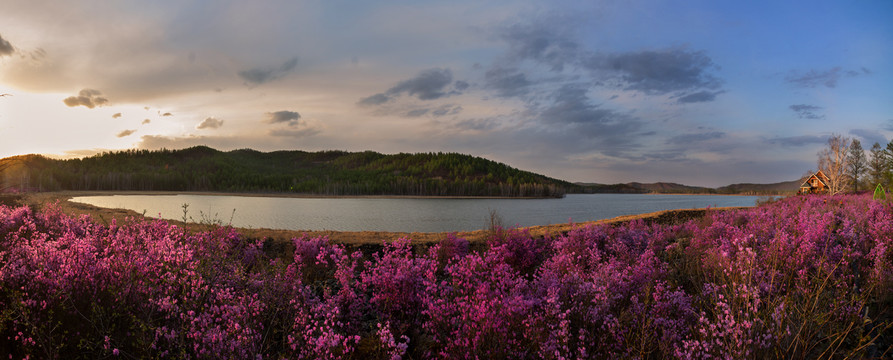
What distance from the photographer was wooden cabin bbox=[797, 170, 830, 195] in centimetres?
3841

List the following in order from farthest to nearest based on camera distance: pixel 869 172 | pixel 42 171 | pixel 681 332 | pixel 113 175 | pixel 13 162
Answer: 1. pixel 113 175
2. pixel 42 171
3. pixel 869 172
4. pixel 13 162
5. pixel 681 332

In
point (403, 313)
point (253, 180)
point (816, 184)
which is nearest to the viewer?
point (403, 313)

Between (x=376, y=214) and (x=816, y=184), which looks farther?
(x=376, y=214)

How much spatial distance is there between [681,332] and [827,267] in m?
4.47

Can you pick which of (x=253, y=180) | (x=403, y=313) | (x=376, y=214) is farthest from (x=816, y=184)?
(x=253, y=180)

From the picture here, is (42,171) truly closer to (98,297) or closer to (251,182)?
(251,182)

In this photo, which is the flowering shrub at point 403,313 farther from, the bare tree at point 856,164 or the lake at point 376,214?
the bare tree at point 856,164

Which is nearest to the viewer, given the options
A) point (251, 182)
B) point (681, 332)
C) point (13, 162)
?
point (681, 332)

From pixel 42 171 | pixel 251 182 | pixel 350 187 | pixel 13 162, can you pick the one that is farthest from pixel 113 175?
pixel 13 162

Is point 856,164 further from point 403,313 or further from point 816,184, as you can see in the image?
point 403,313

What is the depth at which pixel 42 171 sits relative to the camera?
389ft

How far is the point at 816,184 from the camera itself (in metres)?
41.1

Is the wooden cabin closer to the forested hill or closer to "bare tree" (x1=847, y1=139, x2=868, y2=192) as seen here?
"bare tree" (x1=847, y1=139, x2=868, y2=192)

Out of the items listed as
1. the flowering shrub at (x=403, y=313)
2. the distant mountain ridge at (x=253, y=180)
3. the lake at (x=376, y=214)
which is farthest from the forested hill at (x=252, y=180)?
the flowering shrub at (x=403, y=313)
